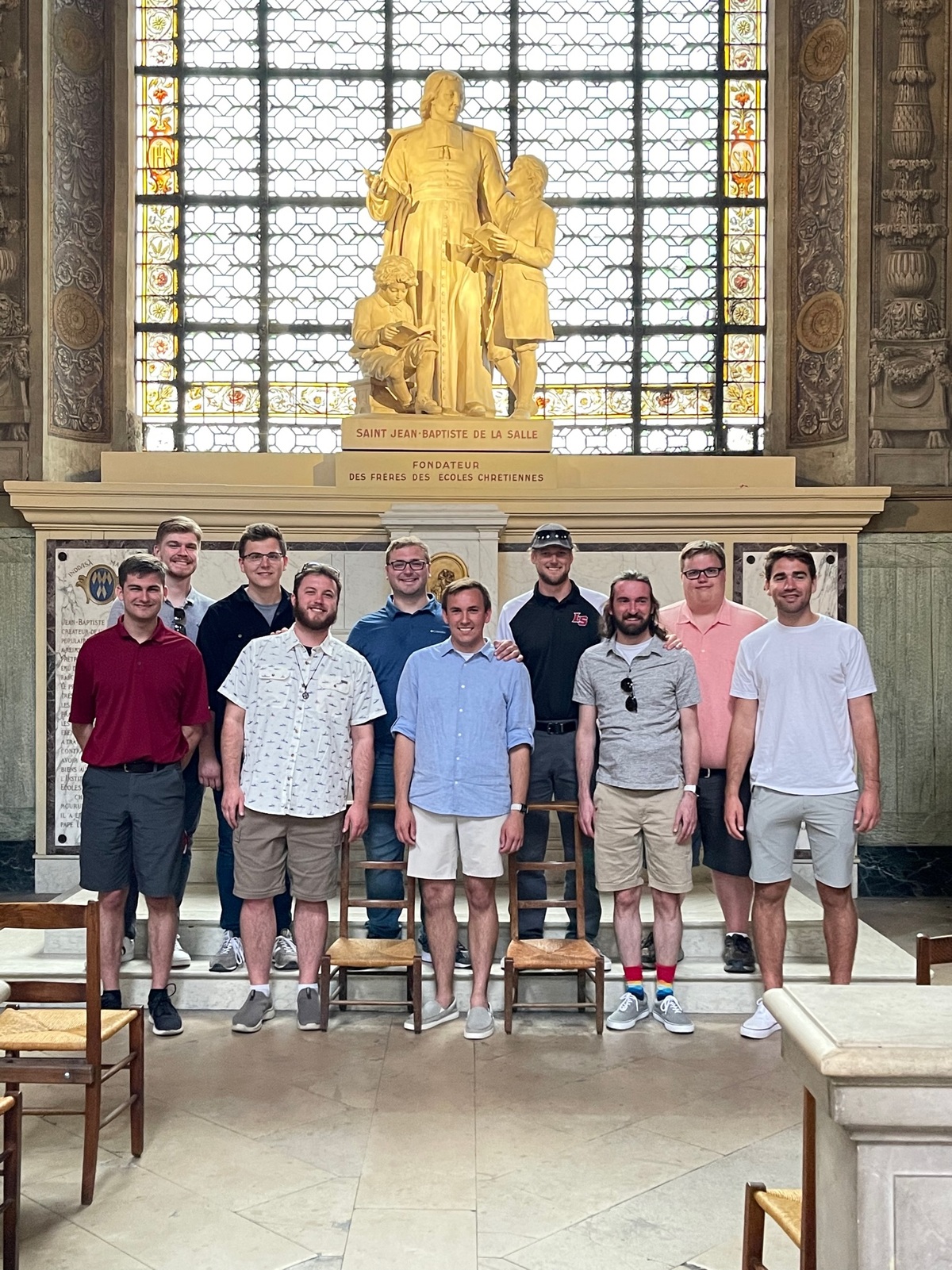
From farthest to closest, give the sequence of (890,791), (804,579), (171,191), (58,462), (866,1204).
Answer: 1. (171,191)
2. (58,462)
3. (890,791)
4. (804,579)
5. (866,1204)

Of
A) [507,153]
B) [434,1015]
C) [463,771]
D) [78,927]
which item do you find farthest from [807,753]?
[507,153]

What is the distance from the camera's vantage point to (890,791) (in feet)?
25.5

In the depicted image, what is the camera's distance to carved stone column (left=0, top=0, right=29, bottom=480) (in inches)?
316

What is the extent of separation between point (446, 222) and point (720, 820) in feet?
13.3

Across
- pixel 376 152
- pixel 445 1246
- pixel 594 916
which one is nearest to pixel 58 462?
pixel 376 152

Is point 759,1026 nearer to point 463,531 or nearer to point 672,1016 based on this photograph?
point 672,1016

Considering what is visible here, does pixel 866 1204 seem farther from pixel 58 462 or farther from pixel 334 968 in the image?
pixel 58 462

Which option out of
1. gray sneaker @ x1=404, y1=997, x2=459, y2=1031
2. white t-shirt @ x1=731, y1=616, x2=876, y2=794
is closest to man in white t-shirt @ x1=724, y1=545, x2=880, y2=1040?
white t-shirt @ x1=731, y1=616, x2=876, y2=794

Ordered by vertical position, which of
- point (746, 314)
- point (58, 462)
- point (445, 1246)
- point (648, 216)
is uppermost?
point (648, 216)

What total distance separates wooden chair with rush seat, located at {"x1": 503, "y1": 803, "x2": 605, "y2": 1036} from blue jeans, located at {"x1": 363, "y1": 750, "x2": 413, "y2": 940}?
0.47 metres

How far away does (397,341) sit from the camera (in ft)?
25.0

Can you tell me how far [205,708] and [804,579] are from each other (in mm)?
2050

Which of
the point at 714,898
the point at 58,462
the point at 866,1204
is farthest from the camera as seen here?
the point at 58,462

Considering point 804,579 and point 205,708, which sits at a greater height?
point 804,579
